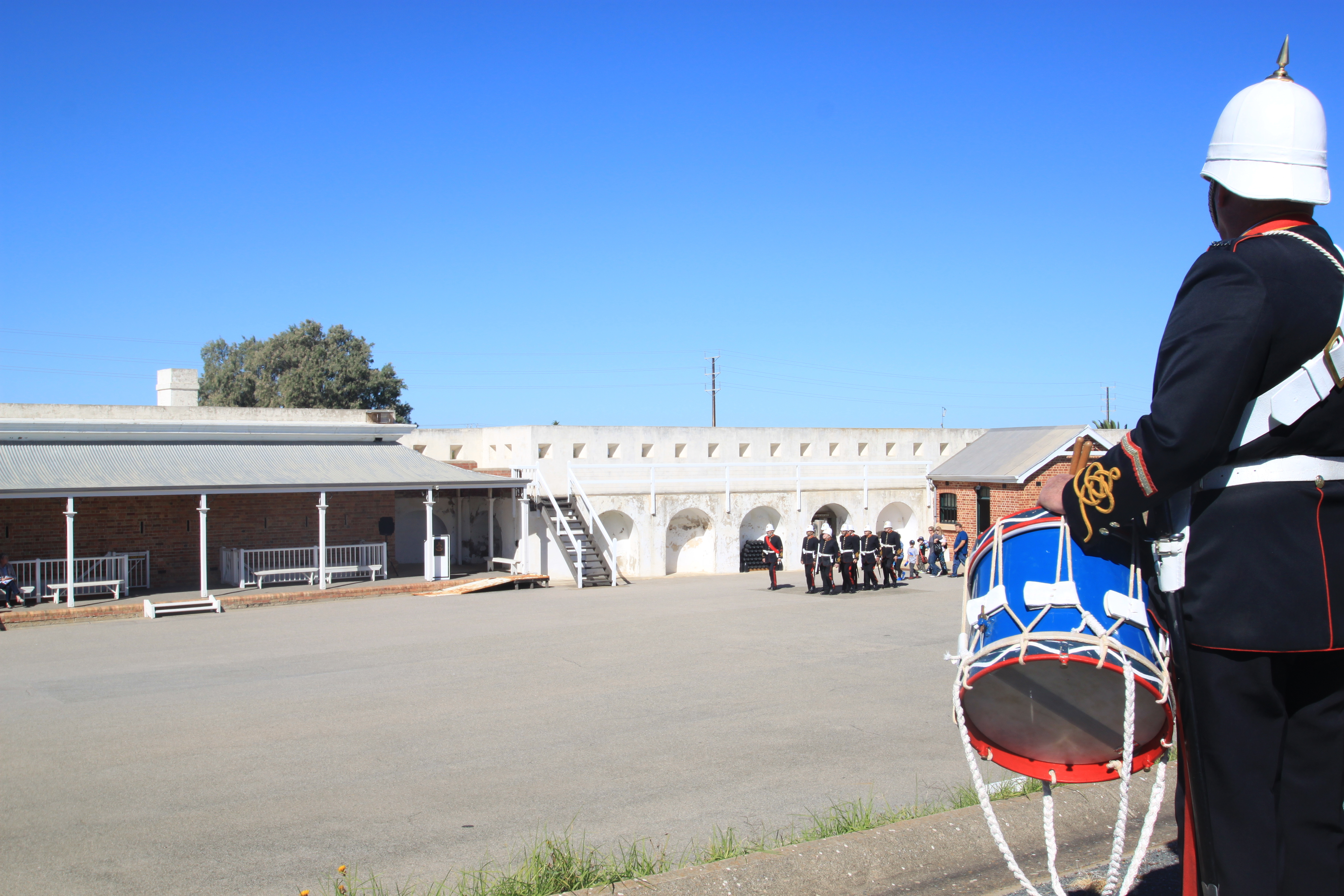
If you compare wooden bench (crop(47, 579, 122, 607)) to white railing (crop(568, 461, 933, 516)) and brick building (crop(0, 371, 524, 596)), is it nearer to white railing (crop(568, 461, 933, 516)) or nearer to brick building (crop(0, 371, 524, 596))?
brick building (crop(0, 371, 524, 596))

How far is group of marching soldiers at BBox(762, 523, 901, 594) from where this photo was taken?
64.8 ft

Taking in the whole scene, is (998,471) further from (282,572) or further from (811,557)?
(282,572)

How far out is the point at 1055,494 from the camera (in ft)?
7.57

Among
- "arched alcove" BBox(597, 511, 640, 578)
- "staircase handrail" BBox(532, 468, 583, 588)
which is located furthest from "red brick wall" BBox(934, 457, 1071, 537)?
"staircase handrail" BBox(532, 468, 583, 588)

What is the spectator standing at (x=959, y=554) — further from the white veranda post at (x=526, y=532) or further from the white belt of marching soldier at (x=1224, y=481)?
the white belt of marching soldier at (x=1224, y=481)

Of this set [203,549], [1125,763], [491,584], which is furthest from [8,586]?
[1125,763]

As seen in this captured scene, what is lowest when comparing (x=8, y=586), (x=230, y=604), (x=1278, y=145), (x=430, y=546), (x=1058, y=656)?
(x=230, y=604)

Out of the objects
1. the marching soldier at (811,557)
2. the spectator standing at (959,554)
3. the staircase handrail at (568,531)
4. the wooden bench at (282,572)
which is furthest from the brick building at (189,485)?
the spectator standing at (959,554)

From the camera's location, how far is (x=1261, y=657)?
78.7 inches

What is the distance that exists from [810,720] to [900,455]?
20747 mm

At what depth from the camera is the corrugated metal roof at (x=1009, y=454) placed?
77.1ft

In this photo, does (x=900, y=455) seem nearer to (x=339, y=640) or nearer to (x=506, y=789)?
(x=339, y=640)

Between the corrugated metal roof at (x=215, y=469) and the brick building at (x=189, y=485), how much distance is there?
0.03 meters

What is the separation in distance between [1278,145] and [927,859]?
8.35ft
